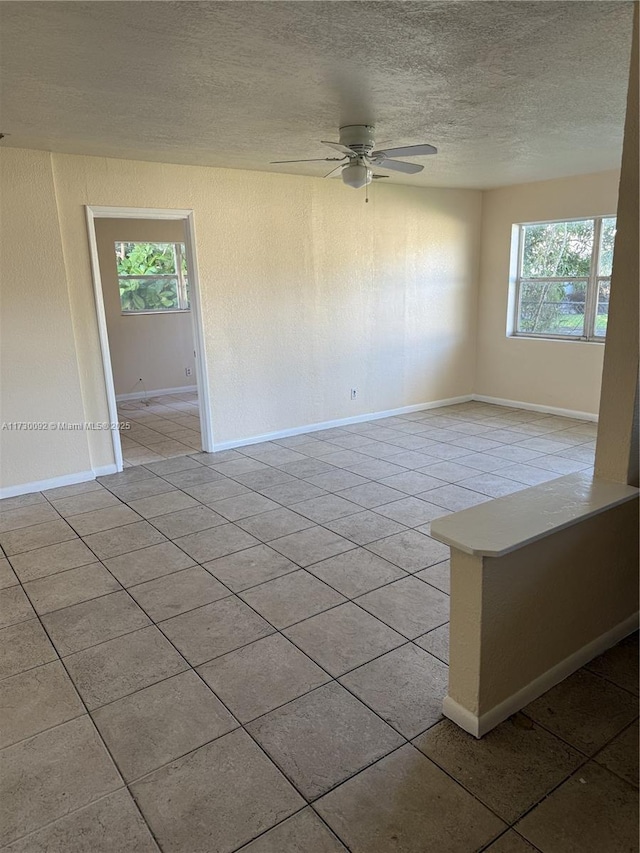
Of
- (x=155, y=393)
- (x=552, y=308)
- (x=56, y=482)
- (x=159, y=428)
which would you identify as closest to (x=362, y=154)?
(x=56, y=482)

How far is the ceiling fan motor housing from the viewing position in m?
3.45

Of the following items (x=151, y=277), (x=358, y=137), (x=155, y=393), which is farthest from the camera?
(x=155, y=393)

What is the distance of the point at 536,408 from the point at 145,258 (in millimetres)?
5314

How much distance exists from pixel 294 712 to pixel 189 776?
0.41m

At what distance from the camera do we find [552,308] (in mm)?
6270

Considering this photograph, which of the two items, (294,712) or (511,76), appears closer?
(294,712)

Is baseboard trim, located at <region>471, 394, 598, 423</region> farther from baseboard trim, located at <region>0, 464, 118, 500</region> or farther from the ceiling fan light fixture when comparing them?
baseboard trim, located at <region>0, 464, 118, 500</region>

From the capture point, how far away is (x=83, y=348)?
4398 millimetres

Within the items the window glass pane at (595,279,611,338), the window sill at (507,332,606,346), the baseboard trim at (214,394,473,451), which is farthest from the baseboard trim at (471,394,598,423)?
the window glass pane at (595,279,611,338)

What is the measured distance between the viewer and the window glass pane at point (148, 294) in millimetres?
7529

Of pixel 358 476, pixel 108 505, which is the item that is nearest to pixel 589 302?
pixel 358 476

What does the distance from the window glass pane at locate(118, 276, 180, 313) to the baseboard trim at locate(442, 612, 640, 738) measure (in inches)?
→ 269

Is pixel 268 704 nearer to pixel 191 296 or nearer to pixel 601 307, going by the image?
pixel 191 296

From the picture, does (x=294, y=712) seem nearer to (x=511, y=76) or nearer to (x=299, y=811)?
(x=299, y=811)
